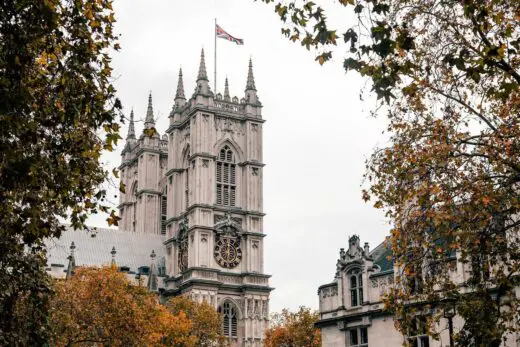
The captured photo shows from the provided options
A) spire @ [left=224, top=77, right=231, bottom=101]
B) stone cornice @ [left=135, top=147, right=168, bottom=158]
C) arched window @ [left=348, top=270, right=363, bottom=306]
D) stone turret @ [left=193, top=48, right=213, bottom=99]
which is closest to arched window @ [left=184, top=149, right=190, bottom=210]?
stone turret @ [left=193, top=48, right=213, bottom=99]

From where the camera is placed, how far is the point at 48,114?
18.5 metres

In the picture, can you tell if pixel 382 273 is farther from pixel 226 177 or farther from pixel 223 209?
pixel 226 177

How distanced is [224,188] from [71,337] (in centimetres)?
4673

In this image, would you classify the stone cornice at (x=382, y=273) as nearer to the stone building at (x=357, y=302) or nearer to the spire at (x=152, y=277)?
the stone building at (x=357, y=302)

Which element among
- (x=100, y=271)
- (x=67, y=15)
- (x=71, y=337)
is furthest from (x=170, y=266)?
(x=67, y=15)

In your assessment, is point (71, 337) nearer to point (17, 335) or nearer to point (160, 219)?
point (17, 335)

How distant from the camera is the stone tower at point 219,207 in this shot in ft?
279

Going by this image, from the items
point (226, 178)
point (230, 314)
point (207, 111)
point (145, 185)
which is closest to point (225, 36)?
point (207, 111)

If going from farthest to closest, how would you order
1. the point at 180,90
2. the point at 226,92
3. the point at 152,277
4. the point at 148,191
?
the point at 148,191 → the point at 180,90 → the point at 226,92 → the point at 152,277

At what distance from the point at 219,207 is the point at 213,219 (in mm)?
1408

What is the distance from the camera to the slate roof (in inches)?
3679

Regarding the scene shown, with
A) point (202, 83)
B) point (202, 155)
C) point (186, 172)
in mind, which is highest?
point (202, 83)

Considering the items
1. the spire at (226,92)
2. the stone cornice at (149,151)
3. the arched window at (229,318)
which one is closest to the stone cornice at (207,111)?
the spire at (226,92)

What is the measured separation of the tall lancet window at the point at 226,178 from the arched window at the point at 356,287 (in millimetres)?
46893
